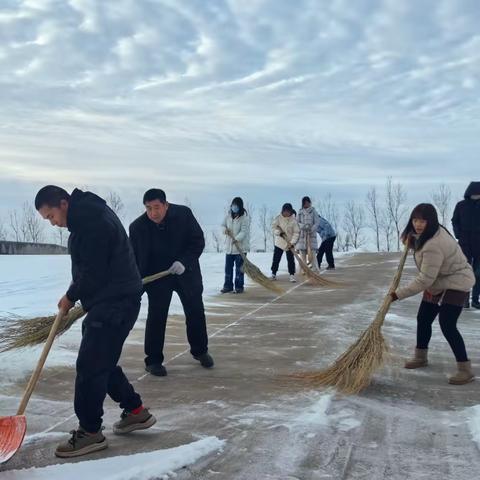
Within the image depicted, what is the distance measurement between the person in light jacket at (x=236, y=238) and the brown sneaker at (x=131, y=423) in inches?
276

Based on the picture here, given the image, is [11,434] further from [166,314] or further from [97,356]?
[166,314]

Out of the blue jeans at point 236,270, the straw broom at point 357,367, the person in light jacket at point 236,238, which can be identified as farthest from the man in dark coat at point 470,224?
the straw broom at point 357,367

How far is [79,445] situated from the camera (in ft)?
12.4

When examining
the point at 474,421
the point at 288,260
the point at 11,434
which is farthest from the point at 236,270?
the point at 11,434

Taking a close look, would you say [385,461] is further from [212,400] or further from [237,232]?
[237,232]

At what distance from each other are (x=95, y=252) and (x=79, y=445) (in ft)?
3.70

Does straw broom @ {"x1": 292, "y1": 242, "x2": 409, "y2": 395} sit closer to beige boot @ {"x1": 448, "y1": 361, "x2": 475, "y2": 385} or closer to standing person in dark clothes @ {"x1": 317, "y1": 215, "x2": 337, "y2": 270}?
beige boot @ {"x1": 448, "y1": 361, "x2": 475, "y2": 385}

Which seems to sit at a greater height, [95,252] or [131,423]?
[95,252]

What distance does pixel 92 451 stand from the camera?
3820 millimetres

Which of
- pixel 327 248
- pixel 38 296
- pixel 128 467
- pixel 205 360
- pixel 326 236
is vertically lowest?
pixel 128 467

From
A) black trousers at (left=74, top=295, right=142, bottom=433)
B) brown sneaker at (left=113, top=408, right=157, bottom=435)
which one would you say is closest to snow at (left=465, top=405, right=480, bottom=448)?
brown sneaker at (left=113, top=408, right=157, bottom=435)

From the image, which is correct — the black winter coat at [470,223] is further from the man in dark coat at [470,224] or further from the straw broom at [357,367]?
the straw broom at [357,367]

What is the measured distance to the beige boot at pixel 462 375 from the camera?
5.36 metres

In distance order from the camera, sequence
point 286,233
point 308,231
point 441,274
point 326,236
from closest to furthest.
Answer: point 441,274, point 286,233, point 308,231, point 326,236
